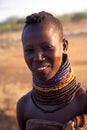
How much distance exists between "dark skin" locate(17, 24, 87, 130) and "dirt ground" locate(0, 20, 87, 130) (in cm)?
511

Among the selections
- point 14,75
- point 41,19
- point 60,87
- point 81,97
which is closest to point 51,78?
point 60,87

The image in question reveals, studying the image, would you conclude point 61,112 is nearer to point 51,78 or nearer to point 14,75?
point 51,78

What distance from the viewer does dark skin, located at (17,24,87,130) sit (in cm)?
198

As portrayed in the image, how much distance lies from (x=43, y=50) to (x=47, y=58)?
0.04 meters

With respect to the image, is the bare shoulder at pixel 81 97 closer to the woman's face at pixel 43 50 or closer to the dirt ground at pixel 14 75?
the woman's face at pixel 43 50

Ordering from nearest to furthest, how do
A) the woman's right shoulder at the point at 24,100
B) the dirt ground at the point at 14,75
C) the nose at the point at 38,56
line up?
the nose at the point at 38,56 < the woman's right shoulder at the point at 24,100 < the dirt ground at the point at 14,75

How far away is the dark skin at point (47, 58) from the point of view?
1982mm

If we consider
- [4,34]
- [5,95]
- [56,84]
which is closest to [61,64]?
[56,84]

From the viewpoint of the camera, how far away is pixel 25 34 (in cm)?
205

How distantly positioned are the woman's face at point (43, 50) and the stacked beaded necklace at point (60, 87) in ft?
0.12

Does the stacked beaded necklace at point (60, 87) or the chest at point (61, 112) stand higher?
the stacked beaded necklace at point (60, 87)

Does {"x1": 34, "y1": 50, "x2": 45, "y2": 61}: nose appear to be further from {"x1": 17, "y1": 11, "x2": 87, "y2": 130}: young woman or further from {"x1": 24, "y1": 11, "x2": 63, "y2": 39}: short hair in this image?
{"x1": 24, "y1": 11, "x2": 63, "y2": 39}: short hair

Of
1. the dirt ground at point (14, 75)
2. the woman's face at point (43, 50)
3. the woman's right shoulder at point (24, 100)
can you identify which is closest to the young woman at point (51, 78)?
the woman's face at point (43, 50)

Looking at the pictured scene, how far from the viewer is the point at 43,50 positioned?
1.98 metres
